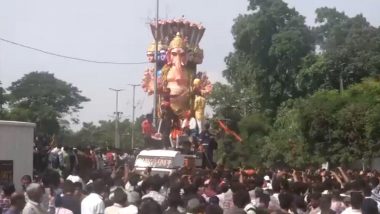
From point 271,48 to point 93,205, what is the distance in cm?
3987

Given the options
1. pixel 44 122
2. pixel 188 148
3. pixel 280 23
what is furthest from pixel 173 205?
pixel 44 122

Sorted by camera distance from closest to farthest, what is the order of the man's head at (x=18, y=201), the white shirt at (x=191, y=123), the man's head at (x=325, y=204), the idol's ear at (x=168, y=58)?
the man's head at (x=18, y=201), the man's head at (x=325, y=204), the white shirt at (x=191, y=123), the idol's ear at (x=168, y=58)

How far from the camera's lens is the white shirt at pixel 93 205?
9.53 metres

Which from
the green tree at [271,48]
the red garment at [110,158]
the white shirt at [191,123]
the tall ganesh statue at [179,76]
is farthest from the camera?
the green tree at [271,48]

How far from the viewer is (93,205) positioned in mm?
9547

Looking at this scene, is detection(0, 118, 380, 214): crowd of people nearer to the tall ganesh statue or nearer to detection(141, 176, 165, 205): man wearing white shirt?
detection(141, 176, 165, 205): man wearing white shirt

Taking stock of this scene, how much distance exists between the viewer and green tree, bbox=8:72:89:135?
5931 cm

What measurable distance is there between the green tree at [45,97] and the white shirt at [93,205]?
47.6 metres

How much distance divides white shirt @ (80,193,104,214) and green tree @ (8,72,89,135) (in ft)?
156

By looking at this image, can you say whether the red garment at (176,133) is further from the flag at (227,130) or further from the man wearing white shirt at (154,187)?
the man wearing white shirt at (154,187)

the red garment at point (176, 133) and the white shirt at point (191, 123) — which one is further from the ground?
the white shirt at point (191, 123)

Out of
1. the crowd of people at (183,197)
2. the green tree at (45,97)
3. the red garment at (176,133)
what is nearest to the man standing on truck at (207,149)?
the red garment at (176,133)

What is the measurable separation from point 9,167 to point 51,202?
514 cm

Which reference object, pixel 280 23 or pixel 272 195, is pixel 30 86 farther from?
pixel 272 195
